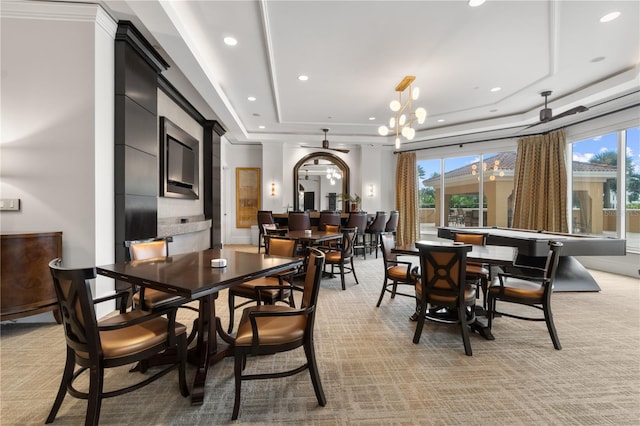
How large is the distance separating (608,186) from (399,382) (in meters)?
6.75

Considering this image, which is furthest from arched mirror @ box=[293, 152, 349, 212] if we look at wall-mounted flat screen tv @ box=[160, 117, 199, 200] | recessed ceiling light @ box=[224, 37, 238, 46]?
recessed ceiling light @ box=[224, 37, 238, 46]

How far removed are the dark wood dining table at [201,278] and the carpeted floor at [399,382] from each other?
147mm

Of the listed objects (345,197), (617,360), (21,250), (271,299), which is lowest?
(617,360)

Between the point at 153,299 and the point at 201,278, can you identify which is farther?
the point at 153,299

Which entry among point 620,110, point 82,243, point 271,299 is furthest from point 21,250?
point 620,110

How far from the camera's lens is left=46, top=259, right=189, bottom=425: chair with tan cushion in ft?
4.64

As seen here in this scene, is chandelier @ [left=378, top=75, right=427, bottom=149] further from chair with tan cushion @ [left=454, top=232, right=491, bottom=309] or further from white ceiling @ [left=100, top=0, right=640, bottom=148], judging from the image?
chair with tan cushion @ [left=454, top=232, right=491, bottom=309]

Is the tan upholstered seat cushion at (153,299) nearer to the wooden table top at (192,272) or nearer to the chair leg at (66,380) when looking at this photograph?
the wooden table top at (192,272)

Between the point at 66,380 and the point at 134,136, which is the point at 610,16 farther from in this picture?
the point at 66,380

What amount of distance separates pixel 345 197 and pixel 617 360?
6.99 meters

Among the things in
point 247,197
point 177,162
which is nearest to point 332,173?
point 247,197

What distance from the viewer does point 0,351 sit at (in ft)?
7.93

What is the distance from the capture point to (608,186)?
5934 millimetres

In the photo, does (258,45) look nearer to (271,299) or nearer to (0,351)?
(271,299)
